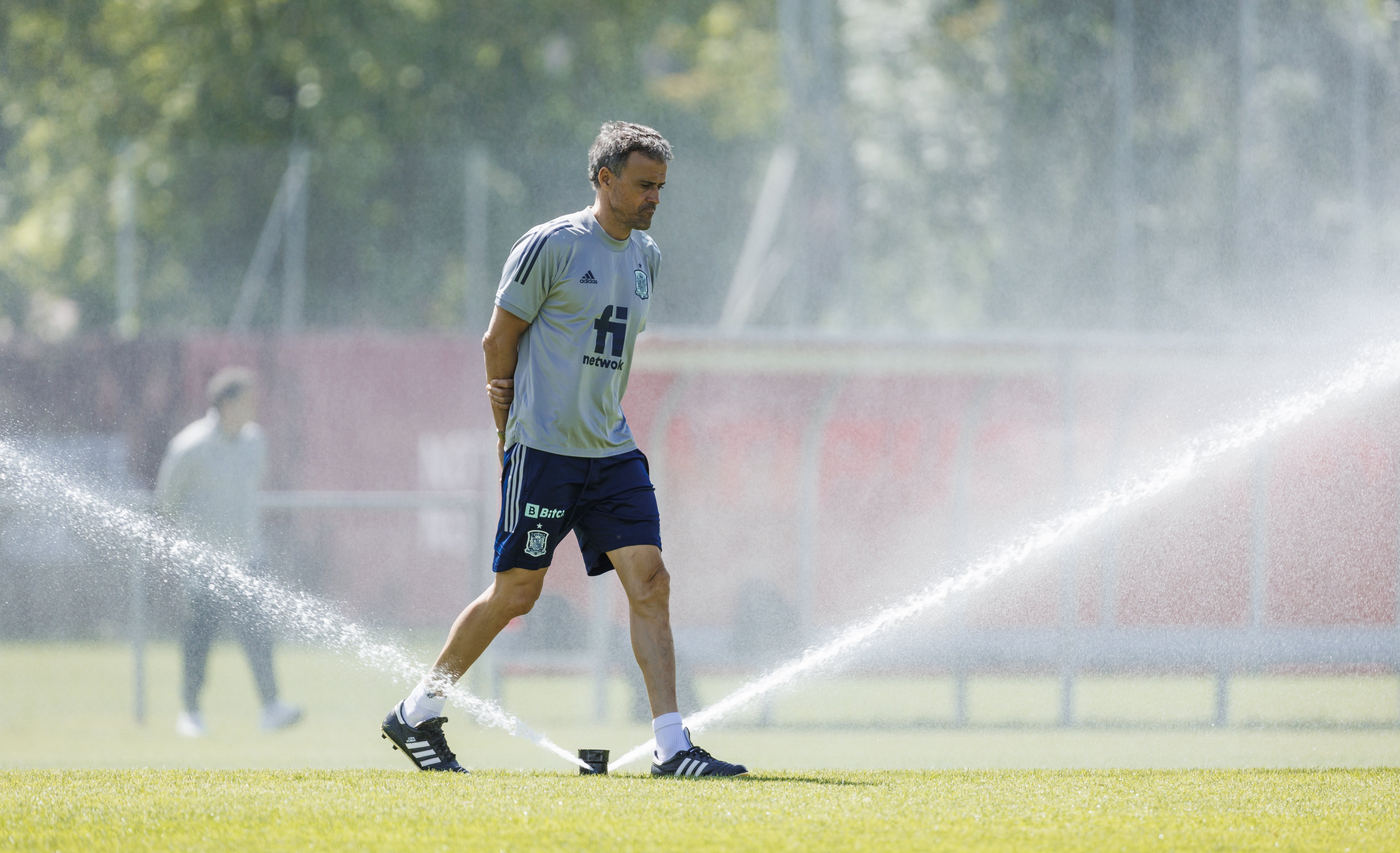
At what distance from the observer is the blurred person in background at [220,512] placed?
6.34 m

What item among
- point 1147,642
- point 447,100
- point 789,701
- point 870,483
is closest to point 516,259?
point 789,701

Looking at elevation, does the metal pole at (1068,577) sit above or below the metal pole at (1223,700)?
above

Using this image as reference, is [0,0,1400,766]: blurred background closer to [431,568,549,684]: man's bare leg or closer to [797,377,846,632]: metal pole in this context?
[797,377,846,632]: metal pole

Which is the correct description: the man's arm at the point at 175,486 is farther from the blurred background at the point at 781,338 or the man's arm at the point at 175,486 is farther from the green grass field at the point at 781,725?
the green grass field at the point at 781,725

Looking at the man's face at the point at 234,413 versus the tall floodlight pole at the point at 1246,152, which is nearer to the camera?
the man's face at the point at 234,413

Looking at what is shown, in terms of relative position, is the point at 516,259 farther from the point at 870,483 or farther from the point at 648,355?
the point at 870,483

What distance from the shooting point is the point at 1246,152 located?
54.2 feet

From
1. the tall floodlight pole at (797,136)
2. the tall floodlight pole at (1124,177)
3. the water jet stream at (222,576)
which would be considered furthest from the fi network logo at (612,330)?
the tall floodlight pole at (1124,177)

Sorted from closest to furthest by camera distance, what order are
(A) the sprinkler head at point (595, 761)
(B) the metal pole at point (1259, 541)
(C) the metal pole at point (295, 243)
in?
(A) the sprinkler head at point (595, 761) → (B) the metal pole at point (1259, 541) → (C) the metal pole at point (295, 243)

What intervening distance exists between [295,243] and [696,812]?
465 inches

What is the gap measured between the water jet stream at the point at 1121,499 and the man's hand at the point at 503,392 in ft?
7.93

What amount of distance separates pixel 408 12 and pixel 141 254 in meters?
5.14

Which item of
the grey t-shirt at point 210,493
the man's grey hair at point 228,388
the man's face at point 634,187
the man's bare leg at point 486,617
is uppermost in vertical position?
the man's face at point 634,187

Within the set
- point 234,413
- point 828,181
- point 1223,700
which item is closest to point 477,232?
point 828,181
